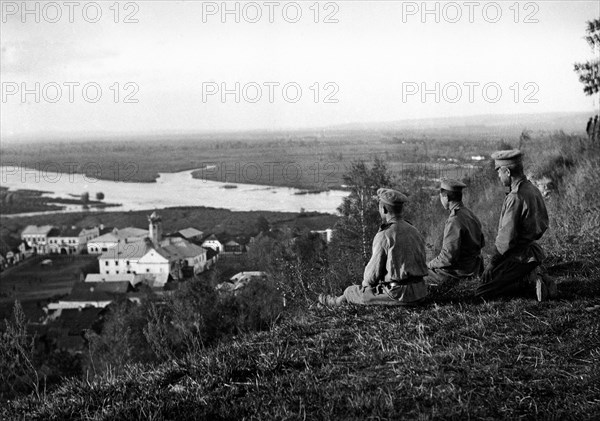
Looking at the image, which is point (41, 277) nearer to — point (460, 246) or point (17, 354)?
point (17, 354)

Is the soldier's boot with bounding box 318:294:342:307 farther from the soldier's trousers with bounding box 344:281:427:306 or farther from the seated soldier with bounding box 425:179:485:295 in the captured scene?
the seated soldier with bounding box 425:179:485:295

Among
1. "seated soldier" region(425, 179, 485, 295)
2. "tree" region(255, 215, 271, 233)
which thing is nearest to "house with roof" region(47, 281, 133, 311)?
"tree" region(255, 215, 271, 233)

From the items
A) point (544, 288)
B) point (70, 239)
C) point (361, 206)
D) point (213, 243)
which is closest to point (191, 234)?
→ point (213, 243)

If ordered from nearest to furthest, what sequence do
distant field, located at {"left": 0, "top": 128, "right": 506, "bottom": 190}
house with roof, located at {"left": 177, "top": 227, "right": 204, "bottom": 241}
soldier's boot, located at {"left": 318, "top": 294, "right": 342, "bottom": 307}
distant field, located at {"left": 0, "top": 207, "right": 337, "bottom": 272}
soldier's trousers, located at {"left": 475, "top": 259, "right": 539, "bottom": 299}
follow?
soldier's trousers, located at {"left": 475, "top": 259, "right": 539, "bottom": 299}
soldier's boot, located at {"left": 318, "top": 294, "right": 342, "bottom": 307}
distant field, located at {"left": 0, "top": 128, "right": 506, "bottom": 190}
distant field, located at {"left": 0, "top": 207, "right": 337, "bottom": 272}
house with roof, located at {"left": 177, "top": 227, "right": 204, "bottom": 241}

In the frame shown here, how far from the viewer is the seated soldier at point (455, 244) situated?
7.73 meters

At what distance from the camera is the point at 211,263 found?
157ft

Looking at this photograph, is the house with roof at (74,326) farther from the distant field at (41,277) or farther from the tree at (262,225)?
the tree at (262,225)

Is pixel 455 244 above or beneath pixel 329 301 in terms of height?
above

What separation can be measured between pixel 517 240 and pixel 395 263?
147 centimetres

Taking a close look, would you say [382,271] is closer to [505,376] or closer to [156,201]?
[505,376]

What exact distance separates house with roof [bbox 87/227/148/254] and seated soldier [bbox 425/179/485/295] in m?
55.2

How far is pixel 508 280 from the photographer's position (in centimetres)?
709

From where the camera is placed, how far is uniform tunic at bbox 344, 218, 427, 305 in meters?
6.74

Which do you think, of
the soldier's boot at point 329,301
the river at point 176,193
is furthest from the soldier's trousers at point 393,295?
the river at point 176,193
